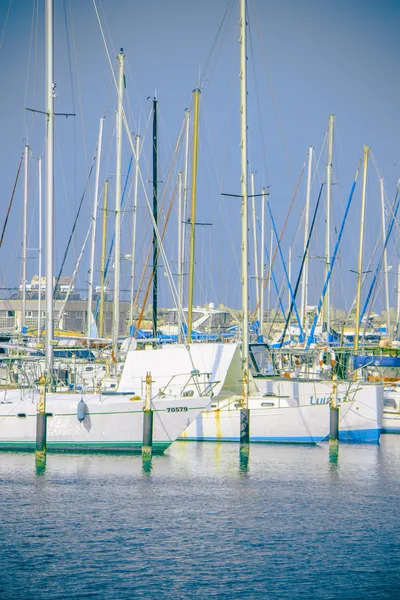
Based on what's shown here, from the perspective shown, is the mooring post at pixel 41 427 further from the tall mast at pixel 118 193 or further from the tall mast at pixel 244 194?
the tall mast at pixel 118 193

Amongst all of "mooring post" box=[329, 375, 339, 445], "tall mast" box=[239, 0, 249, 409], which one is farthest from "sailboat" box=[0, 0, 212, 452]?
"mooring post" box=[329, 375, 339, 445]

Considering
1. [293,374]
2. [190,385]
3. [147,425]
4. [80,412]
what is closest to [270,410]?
[190,385]

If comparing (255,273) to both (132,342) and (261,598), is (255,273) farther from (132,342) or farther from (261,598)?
(261,598)

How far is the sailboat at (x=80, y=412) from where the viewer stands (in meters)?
34.3

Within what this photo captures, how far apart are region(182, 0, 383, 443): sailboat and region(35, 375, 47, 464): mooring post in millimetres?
7181

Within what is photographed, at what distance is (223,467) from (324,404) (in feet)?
20.5

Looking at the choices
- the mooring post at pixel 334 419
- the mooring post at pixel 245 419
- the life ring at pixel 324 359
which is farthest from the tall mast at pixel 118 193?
the mooring post at pixel 334 419

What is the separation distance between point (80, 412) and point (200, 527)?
10416 millimetres

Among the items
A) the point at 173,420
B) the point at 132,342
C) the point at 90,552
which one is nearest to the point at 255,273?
the point at 132,342

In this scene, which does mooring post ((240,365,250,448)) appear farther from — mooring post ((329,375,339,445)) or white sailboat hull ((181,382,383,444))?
mooring post ((329,375,339,445))

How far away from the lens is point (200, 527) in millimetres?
24672

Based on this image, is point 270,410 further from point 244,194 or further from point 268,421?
point 244,194

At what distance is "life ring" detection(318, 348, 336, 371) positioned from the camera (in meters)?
43.6

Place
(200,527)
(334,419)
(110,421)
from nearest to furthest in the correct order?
1. (200,527)
2. (110,421)
3. (334,419)
